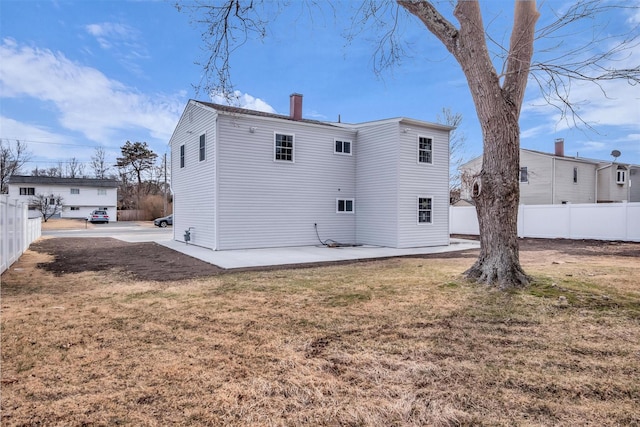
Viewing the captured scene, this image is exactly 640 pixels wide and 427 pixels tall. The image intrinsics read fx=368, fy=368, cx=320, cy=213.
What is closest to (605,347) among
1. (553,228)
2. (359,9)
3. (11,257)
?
(359,9)

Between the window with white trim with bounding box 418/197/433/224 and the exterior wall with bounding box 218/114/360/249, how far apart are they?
262cm

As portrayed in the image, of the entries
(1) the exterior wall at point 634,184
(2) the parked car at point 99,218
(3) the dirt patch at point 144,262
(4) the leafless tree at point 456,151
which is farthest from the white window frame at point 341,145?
(2) the parked car at point 99,218

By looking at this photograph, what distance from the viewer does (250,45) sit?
321 inches

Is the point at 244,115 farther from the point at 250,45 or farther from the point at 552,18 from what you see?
the point at 552,18

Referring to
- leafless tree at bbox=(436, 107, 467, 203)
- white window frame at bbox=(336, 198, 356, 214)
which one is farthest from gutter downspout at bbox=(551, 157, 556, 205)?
white window frame at bbox=(336, 198, 356, 214)

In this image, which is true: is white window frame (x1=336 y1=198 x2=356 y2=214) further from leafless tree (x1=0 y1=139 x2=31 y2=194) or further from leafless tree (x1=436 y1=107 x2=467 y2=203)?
leafless tree (x1=0 y1=139 x2=31 y2=194)

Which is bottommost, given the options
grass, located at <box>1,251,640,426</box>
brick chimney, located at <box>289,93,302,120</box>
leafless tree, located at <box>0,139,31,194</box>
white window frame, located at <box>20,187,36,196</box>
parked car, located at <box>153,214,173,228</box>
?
grass, located at <box>1,251,640,426</box>

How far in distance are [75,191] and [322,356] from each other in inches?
1858

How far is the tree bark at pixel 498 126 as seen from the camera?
20.2 ft

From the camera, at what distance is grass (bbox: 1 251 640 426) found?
2346mm

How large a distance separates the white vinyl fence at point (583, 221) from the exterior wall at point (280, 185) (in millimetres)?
9464

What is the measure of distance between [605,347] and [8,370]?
5.21 m

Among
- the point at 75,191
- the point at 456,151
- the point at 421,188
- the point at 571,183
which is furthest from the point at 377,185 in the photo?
the point at 75,191

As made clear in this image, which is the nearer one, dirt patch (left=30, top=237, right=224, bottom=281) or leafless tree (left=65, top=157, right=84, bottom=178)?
dirt patch (left=30, top=237, right=224, bottom=281)
